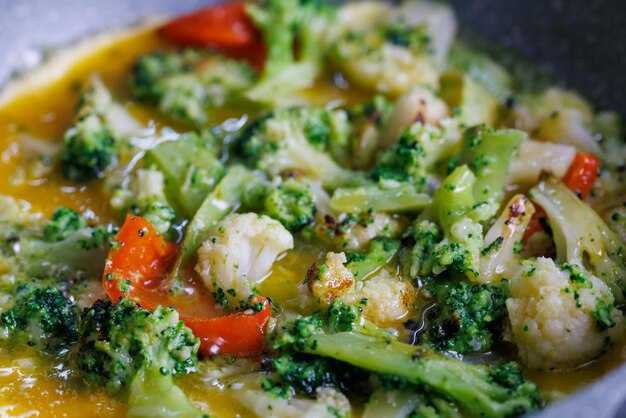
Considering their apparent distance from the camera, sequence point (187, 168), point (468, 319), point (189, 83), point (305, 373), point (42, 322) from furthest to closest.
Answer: point (189, 83)
point (187, 168)
point (42, 322)
point (468, 319)
point (305, 373)

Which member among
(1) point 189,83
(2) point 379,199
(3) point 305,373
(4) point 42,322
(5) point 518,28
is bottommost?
(4) point 42,322

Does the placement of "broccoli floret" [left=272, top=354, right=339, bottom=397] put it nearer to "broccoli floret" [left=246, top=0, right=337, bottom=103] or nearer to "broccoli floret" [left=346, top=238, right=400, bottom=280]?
"broccoli floret" [left=346, top=238, right=400, bottom=280]

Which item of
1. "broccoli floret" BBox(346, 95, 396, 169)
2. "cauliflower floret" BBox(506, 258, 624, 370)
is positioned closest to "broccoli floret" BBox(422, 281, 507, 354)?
"cauliflower floret" BBox(506, 258, 624, 370)

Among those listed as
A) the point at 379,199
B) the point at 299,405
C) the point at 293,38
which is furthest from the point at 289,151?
the point at 299,405

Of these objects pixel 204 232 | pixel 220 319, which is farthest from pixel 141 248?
pixel 220 319

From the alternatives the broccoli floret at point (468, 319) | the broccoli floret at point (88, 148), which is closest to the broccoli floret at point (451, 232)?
the broccoli floret at point (468, 319)

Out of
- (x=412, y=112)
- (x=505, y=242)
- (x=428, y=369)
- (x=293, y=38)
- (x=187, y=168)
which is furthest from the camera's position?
(x=293, y=38)

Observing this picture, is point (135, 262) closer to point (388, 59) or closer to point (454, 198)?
point (454, 198)
